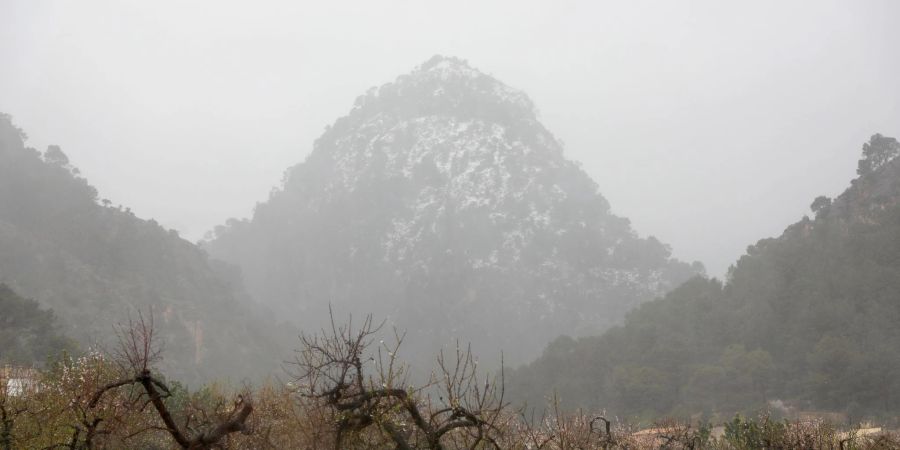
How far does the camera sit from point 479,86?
19162cm

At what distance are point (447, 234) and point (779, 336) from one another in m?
98.9

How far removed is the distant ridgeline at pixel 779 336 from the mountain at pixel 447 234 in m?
50.6

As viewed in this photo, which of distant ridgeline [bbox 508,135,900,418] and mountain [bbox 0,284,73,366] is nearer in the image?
mountain [bbox 0,284,73,366]

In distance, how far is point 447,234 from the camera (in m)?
150

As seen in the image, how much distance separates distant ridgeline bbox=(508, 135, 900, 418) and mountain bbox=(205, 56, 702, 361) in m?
50.6

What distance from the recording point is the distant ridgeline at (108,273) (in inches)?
2867

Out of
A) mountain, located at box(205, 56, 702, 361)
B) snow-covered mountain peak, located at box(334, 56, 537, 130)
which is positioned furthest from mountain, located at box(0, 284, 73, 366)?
snow-covered mountain peak, located at box(334, 56, 537, 130)

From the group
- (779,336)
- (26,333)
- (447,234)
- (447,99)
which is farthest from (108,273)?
(447,99)

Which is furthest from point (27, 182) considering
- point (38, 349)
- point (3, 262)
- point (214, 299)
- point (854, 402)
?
point (854, 402)

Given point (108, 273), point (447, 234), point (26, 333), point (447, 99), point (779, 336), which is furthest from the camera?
point (447, 99)

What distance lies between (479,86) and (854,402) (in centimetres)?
16247

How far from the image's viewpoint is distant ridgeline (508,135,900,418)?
47.7 meters

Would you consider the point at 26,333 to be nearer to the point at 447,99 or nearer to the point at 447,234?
the point at 447,234

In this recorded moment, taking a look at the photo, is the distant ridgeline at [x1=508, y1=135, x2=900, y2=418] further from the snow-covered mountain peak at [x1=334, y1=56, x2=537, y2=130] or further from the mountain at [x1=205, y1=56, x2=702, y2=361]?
the snow-covered mountain peak at [x1=334, y1=56, x2=537, y2=130]
